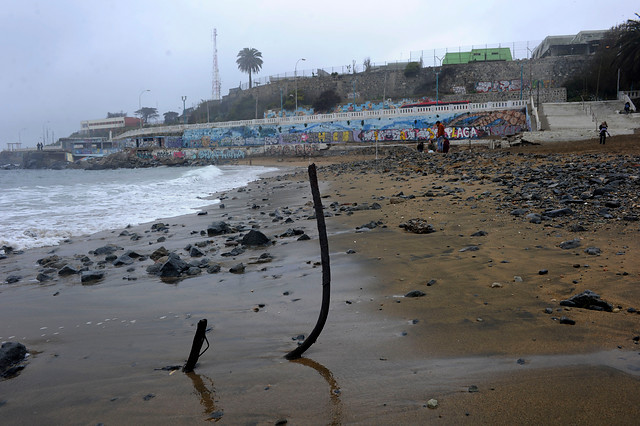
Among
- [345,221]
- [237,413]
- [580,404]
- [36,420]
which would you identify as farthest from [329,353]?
[345,221]

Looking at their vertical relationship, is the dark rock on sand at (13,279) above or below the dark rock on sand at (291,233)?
below

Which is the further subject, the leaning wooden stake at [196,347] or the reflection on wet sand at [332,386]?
the leaning wooden stake at [196,347]

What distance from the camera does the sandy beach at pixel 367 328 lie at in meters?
2.24

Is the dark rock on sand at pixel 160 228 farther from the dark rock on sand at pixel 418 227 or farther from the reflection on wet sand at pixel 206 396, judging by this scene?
the reflection on wet sand at pixel 206 396

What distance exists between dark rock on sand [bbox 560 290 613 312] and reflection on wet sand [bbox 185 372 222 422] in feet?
8.71

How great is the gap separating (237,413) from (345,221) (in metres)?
5.80

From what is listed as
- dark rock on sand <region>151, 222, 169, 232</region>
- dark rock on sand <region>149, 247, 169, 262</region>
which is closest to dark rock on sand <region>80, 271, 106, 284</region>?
dark rock on sand <region>149, 247, 169, 262</region>

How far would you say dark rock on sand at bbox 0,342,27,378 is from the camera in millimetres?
2961

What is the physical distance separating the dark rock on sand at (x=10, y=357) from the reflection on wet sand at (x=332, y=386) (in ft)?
6.60

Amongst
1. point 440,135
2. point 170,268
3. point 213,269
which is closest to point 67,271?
point 170,268

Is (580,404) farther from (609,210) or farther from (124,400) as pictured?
(609,210)

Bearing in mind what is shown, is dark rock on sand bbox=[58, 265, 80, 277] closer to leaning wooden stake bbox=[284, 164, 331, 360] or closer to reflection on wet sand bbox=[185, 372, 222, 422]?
reflection on wet sand bbox=[185, 372, 222, 422]

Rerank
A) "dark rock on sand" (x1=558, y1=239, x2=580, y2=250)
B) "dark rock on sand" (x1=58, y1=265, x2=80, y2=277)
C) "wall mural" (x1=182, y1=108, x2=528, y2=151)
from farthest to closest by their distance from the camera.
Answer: "wall mural" (x1=182, y1=108, x2=528, y2=151) → "dark rock on sand" (x1=58, y1=265, x2=80, y2=277) → "dark rock on sand" (x1=558, y1=239, x2=580, y2=250)

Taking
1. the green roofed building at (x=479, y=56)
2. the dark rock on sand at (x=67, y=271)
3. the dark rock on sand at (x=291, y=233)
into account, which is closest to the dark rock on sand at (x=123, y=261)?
the dark rock on sand at (x=67, y=271)
